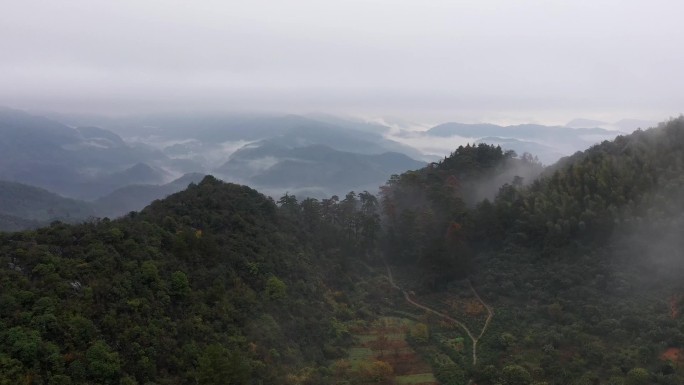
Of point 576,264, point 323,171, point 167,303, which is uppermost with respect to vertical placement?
point 576,264

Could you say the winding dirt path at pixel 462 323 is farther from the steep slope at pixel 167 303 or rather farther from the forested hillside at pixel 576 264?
the steep slope at pixel 167 303

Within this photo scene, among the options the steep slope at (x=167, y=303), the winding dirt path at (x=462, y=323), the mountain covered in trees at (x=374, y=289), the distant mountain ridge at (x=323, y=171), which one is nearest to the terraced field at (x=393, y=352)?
the mountain covered in trees at (x=374, y=289)

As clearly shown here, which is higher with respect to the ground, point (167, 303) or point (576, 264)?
point (576, 264)

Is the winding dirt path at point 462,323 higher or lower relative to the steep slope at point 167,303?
lower

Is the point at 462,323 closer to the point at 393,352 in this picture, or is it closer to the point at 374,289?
the point at 393,352

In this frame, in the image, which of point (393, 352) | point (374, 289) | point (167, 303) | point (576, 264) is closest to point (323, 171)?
point (374, 289)

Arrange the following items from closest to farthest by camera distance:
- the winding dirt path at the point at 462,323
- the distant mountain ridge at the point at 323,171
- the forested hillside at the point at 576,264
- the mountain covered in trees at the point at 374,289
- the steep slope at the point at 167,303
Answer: the steep slope at the point at 167,303 < the mountain covered in trees at the point at 374,289 < the forested hillside at the point at 576,264 < the winding dirt path at the point at 462,323 < the distant mountain ridge at the point at 323,171

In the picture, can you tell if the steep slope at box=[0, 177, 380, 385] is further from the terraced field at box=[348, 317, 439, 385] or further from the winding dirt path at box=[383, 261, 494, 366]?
the winding dirt path at box=[383, 261, 494, 366]

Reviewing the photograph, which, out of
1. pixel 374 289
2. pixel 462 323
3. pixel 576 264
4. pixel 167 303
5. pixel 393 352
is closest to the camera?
pixel 167 303

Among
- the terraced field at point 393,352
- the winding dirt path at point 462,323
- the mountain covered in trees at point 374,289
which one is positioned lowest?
the terraced field at point 393,352
